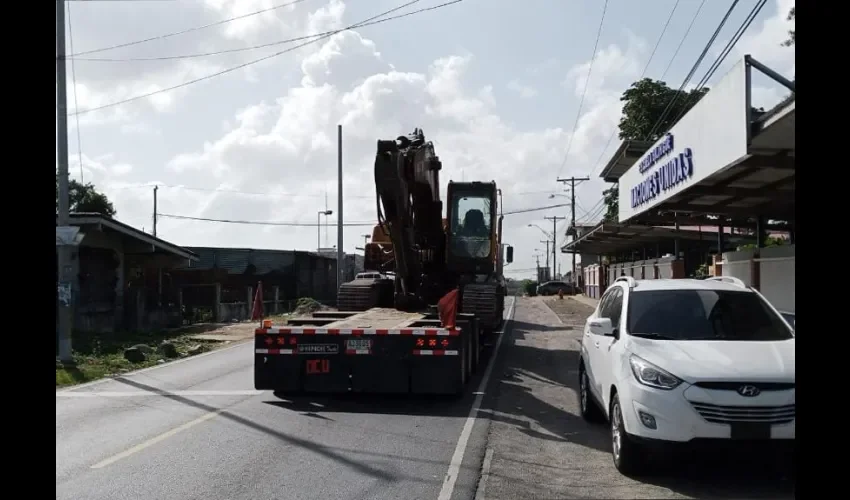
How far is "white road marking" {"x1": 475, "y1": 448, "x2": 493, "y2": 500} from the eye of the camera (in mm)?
6241

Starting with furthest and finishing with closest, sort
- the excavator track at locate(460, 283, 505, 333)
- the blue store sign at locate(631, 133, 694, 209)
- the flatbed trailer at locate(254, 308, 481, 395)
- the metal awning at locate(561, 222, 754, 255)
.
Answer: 1. the metal awning at locate(561, 222, 754, 255)
2. the excavator track at locate(460, 283, 505, 333)
3. the blue store sign at locate(631, 133, 694, 209)
4. the flatbed trailer at locate(254, 308, 481, 395)

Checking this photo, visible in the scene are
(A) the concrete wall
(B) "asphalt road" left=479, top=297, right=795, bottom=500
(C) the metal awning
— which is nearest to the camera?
(B) "asphalt road" left=479, top=297, right=795, bottom=500

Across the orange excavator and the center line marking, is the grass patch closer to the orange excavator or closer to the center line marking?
the center line marking

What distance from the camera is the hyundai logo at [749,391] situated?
601 cm

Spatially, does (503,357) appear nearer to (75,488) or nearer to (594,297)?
(75,488)

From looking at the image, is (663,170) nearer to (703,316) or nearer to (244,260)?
(703,316)

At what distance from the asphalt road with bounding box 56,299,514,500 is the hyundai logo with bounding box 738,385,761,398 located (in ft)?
7.58

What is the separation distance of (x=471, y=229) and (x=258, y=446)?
32.7 feet

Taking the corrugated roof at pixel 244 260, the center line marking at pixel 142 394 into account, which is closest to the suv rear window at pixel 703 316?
the center line marking at pixel 142 394

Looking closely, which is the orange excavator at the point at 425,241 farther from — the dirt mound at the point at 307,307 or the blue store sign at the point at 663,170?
the dirt mound at the point at 307,307

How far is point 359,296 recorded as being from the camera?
16.0 metres

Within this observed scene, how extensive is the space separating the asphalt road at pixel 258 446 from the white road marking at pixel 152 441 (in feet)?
0.04

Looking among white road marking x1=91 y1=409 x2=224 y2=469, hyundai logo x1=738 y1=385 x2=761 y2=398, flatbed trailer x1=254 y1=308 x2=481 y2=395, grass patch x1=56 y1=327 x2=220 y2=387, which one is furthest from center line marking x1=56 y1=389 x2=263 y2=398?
hyundai logo x1=738 y1=385 x2=761 y2=398
